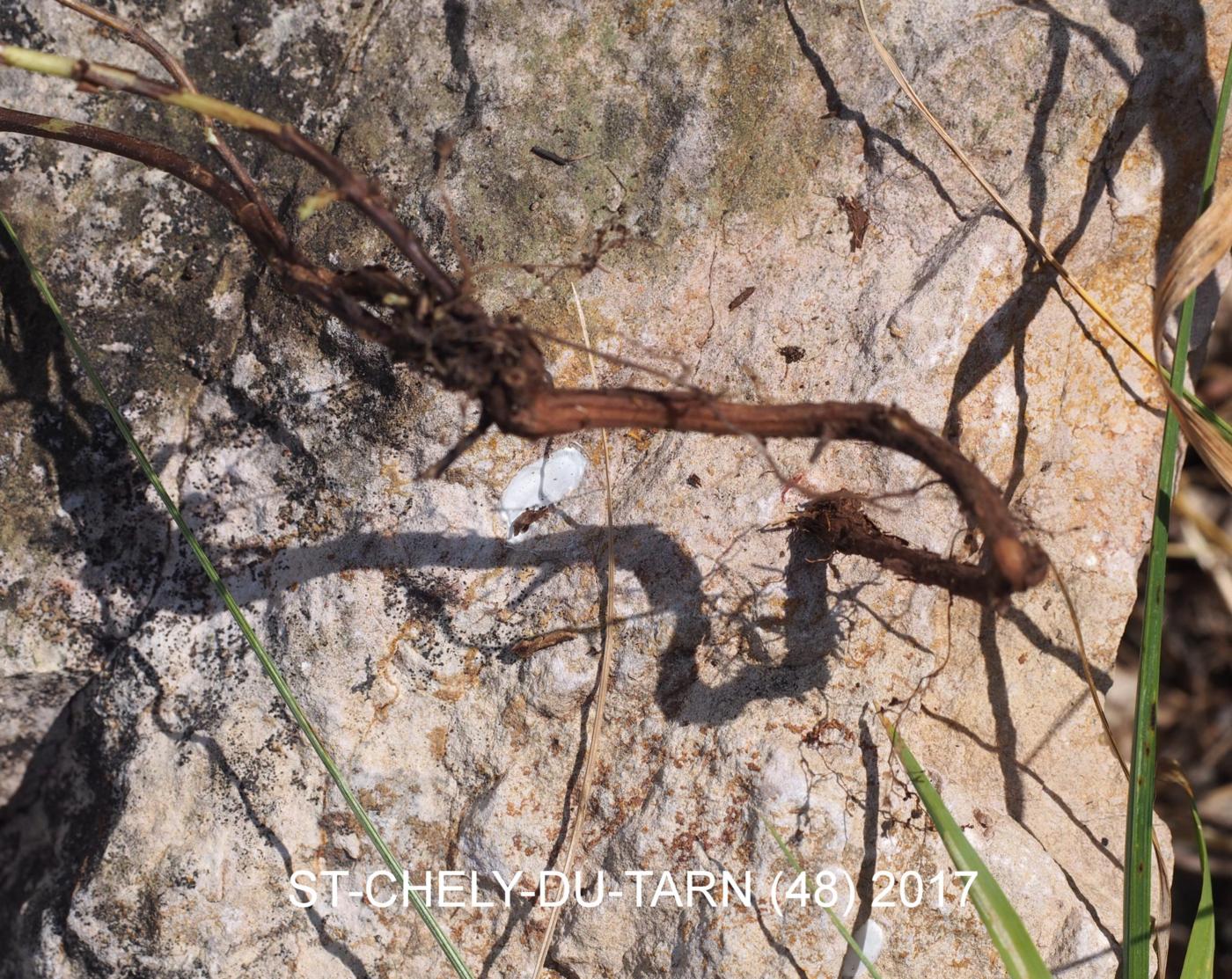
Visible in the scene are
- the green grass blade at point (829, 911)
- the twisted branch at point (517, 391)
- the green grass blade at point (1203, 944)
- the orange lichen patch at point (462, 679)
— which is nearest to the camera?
the twisted branch at point (517, 391)

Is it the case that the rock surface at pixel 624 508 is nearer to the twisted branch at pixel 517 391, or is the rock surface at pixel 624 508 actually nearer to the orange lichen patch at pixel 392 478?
the orange lichen patch at pixel 392 478

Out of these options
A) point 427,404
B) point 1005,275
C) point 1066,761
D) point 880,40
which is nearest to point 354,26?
point 427,404

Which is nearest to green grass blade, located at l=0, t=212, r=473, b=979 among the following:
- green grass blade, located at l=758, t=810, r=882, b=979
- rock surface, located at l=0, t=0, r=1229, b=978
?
rock surface, located at l=0, t=0, r=1229, b=978

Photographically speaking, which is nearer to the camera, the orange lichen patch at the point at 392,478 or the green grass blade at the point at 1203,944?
the green grass blade at the point at 1203,944

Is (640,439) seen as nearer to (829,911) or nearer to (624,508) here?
(624,508)

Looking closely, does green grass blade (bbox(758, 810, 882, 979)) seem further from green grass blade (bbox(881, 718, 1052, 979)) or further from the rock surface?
green grass blade (bbox(881, 718, 1052, 979))

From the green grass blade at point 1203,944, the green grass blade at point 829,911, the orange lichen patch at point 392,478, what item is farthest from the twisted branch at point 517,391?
the green grass blade at point 1203,944

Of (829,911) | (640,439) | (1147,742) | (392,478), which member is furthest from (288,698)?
(1147,742)
